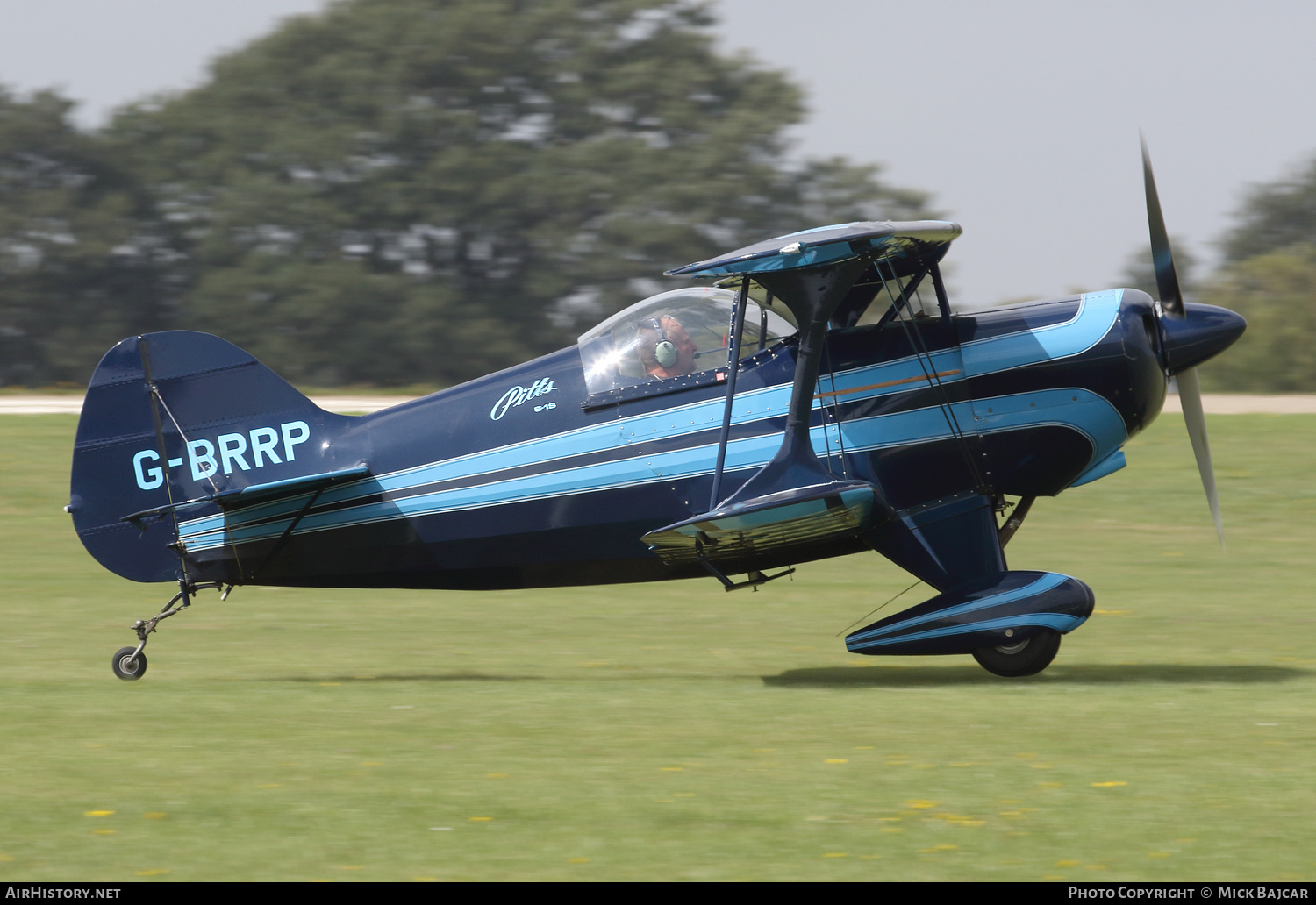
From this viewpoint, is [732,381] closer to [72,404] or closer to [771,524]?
[771,524]

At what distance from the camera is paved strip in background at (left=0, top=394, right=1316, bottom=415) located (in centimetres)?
2544

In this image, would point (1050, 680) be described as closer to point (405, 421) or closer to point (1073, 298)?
point (1073, 298)

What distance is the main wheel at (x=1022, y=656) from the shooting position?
977 cm

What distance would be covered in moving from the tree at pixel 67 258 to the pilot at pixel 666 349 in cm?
4026

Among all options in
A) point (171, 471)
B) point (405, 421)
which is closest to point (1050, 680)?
point (405, 421)

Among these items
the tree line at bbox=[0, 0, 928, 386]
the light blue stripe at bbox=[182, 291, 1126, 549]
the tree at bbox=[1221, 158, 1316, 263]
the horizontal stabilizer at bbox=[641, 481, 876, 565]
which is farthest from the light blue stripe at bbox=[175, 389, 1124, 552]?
the tree at bbox=[1221, 158, 1316, 263]

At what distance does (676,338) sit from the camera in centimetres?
1027

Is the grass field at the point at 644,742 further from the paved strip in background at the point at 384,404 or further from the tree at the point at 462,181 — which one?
the tree at the point at 462,181

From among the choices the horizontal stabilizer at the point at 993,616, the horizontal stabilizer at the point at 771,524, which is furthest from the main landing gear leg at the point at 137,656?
the horizontal stabilizer at the point at 993,616

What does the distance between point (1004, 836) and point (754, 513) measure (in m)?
3.55

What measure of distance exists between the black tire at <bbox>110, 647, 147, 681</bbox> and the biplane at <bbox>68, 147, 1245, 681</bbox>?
0.05 feet

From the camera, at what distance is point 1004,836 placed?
6.05 m

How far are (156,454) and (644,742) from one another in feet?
15.5

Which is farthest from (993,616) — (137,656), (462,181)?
(462,181)
